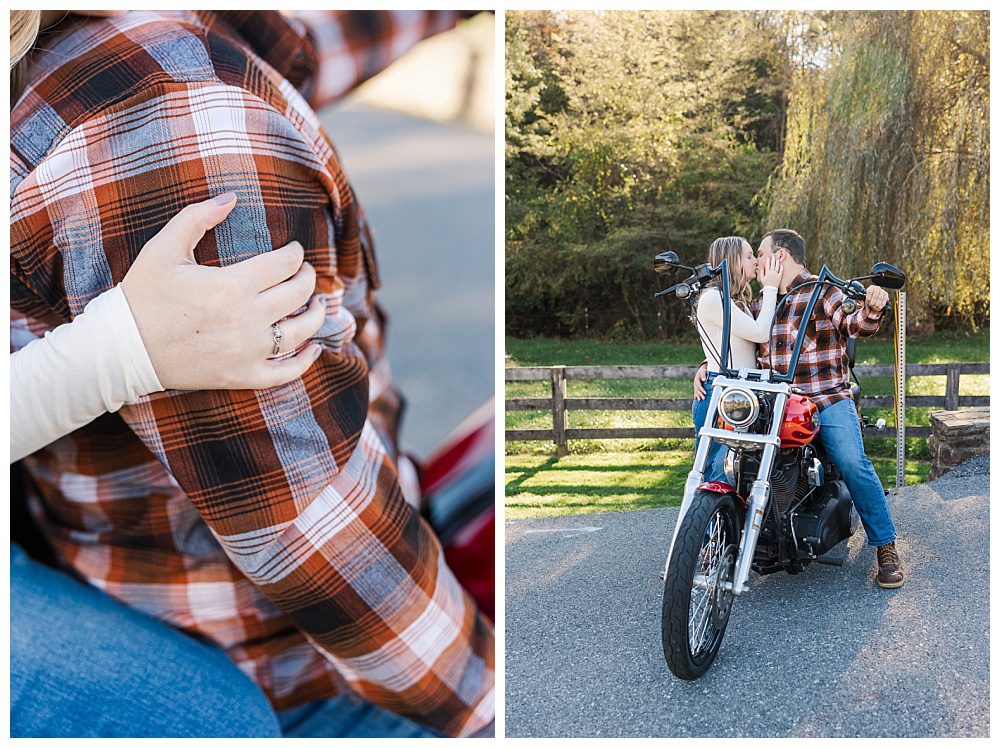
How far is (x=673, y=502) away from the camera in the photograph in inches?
89.5

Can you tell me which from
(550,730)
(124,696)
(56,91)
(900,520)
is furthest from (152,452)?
(900,520)

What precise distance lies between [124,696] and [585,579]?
3.97ft

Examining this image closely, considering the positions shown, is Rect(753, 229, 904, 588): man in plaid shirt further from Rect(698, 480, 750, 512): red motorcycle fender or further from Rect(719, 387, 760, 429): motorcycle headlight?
Rect(698, 480, 750, 512): red motorcycle fender

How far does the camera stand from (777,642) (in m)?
1.95

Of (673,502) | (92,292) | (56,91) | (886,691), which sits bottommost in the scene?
(886,691)

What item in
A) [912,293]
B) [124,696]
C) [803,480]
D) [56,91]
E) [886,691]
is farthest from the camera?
[912,293]

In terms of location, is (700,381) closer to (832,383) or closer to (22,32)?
(832,383)

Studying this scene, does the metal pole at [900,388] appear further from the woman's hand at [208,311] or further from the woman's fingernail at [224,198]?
the woman's fingernail at [224,198]

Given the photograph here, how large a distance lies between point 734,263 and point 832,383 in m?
0.40

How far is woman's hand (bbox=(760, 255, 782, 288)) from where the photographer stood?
2.04m

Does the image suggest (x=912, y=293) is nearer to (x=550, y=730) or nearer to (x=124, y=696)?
(x=550, y=730)

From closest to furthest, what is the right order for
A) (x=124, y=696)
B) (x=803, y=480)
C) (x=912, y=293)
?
1. (x=124, y=696)
2. (x=803, y=480)
3. (x=912, y=293)

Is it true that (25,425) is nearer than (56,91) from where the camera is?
No

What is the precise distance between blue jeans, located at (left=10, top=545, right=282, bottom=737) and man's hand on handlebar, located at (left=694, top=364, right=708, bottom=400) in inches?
52.4
